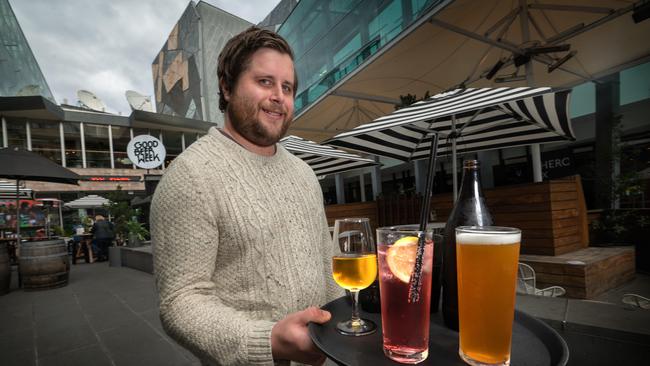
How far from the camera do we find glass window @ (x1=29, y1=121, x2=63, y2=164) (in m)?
17.0

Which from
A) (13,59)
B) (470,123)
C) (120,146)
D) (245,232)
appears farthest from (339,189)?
(13,59)

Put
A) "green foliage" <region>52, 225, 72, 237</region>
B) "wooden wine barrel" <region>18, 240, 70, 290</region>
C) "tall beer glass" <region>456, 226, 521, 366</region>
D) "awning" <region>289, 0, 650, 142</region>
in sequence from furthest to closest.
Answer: "green foliage" <region>52, 225, 72, 237</region> → "wooden wine barrel" <region>18, 240, 70, 290</region> → "awning" <region>289, 0, 650, 142</region> → "tall beer glass" <region>456, 226, 521, 366</region>

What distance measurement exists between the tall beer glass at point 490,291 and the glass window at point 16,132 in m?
23.0

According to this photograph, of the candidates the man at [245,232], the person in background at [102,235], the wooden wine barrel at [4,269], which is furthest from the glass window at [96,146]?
the man at [245,232]

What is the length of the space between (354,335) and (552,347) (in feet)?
1.50

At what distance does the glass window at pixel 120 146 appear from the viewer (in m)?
19.1

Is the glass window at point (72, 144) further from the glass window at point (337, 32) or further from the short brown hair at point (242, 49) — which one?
the short brown hair at point (242, 49)

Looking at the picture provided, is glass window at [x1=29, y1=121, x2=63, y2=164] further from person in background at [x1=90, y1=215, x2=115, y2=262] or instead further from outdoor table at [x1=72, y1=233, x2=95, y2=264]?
person in background at [x1=90, y1=215, x2=115, y2=262]

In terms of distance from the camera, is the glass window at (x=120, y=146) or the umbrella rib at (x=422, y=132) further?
the glass window at (x=120, y=146)

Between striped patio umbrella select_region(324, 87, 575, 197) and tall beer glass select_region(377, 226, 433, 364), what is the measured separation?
77.2 inches

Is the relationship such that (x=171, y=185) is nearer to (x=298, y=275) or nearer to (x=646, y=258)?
(x=298, y=275)

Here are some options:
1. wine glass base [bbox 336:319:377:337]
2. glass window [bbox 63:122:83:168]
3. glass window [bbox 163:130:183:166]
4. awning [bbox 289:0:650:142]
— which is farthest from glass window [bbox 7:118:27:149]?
wine glass base [bbox 336:319:377:337]

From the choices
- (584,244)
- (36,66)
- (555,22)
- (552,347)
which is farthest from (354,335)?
(36,66)

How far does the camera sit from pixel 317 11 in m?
13.0
